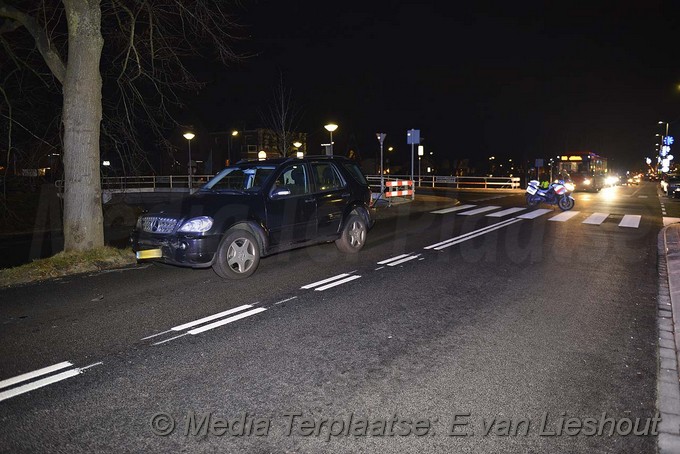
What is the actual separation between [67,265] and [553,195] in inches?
720

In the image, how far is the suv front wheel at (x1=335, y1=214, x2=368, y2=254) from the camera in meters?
9.61

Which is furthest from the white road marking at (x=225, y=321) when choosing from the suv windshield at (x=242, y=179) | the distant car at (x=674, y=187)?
the distant car at (x=674, y=187)

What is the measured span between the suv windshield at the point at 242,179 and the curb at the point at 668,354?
236 inches

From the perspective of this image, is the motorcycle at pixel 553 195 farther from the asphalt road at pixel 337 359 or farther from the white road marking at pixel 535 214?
the asphalt road at pixel 337 359

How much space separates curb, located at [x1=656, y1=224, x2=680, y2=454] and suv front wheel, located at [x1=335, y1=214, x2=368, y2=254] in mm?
5300

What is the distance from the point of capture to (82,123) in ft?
29.1

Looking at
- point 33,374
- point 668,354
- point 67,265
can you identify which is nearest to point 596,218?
point 668,354

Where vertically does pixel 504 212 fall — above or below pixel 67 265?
above

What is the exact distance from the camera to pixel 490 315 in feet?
19.2

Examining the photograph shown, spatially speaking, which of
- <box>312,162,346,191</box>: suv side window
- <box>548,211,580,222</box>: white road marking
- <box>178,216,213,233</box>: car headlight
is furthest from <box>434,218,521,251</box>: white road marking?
<box>178,216,213,233</box>: car headlight

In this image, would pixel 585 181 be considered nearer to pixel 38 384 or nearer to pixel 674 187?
pixel 674 187

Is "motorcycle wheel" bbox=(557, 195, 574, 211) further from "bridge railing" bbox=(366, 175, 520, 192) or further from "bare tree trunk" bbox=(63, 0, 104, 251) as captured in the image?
"bare tree trunk" bbox=(63, 0, 104, 251)

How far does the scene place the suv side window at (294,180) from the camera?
27.3ft

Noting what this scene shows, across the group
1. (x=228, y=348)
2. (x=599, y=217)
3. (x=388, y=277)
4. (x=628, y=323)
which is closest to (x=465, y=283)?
(x=388, y=277)
